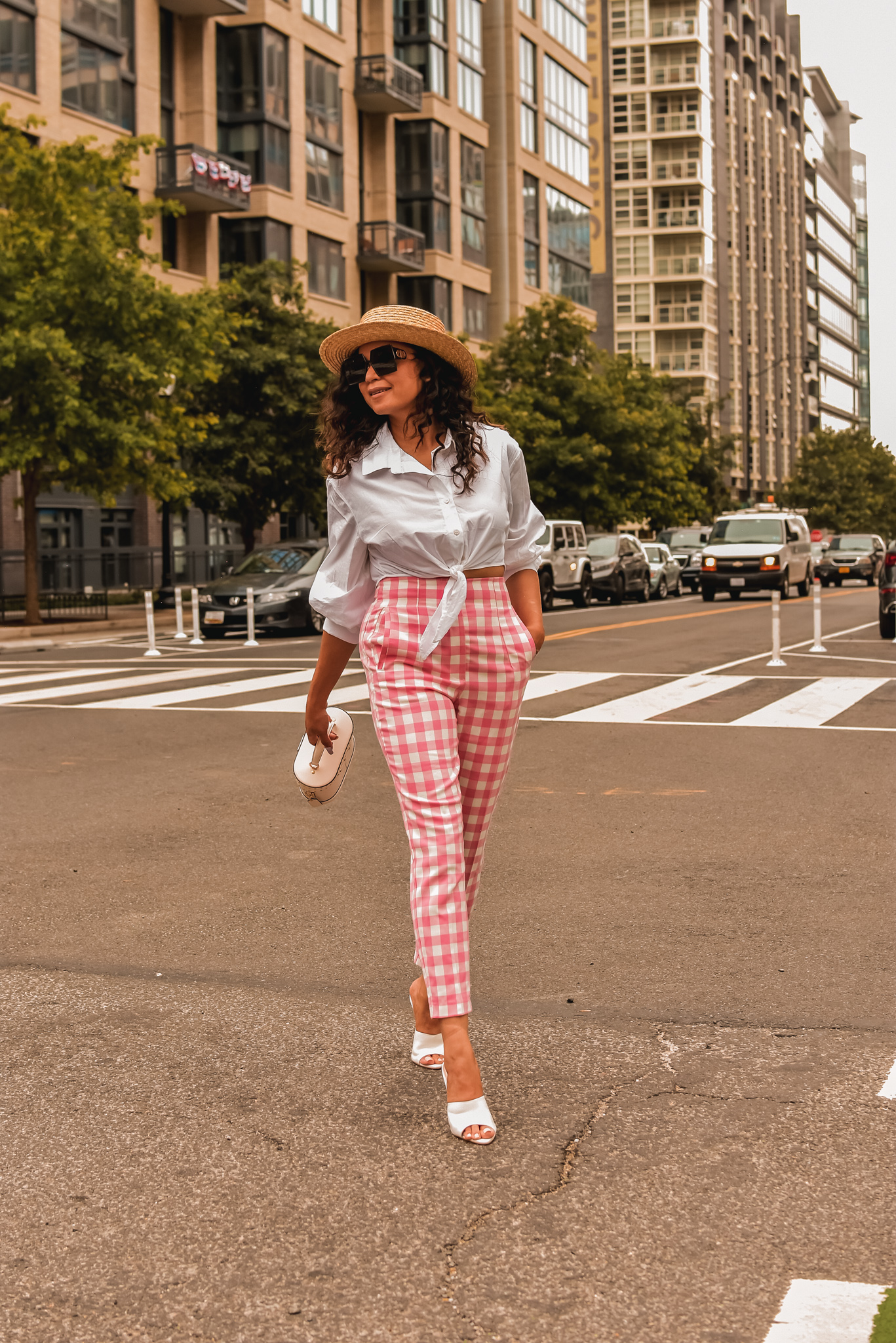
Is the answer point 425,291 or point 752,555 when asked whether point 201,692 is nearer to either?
point 752,555

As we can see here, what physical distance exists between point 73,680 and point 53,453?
10422mm

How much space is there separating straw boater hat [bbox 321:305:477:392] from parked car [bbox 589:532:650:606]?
2969cm

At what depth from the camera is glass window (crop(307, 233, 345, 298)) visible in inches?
1820

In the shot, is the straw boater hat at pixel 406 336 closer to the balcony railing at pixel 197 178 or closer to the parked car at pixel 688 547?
the balcony railing at pixel 197 178

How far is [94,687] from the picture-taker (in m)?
15.0

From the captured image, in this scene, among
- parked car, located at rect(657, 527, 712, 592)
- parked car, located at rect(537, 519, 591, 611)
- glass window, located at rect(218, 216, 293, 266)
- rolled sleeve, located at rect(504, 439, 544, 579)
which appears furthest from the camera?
parked car, located at rect(657, 527, 712, 592)

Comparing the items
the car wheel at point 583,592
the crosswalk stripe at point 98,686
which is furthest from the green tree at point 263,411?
the crosswalk stripe at point 98,686

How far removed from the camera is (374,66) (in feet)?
159

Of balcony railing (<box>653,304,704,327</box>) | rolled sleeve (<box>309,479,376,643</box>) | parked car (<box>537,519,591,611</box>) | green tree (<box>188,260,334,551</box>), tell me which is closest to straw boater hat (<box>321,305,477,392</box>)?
rolled sleeve (<box>309,479,376,643</box>)

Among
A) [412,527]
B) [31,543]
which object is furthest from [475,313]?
[412,527]

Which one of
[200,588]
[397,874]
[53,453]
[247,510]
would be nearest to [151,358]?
[53,453]

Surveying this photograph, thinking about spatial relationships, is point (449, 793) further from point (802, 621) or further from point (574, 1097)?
point (802, 621)

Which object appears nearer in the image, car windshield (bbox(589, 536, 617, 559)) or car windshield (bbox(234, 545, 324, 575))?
car windshield (bbox(234, 545, 324, 575))

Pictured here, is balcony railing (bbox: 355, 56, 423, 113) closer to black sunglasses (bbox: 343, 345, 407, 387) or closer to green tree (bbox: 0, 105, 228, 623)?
green tree (bbox: 0, 105, 228, 623)
